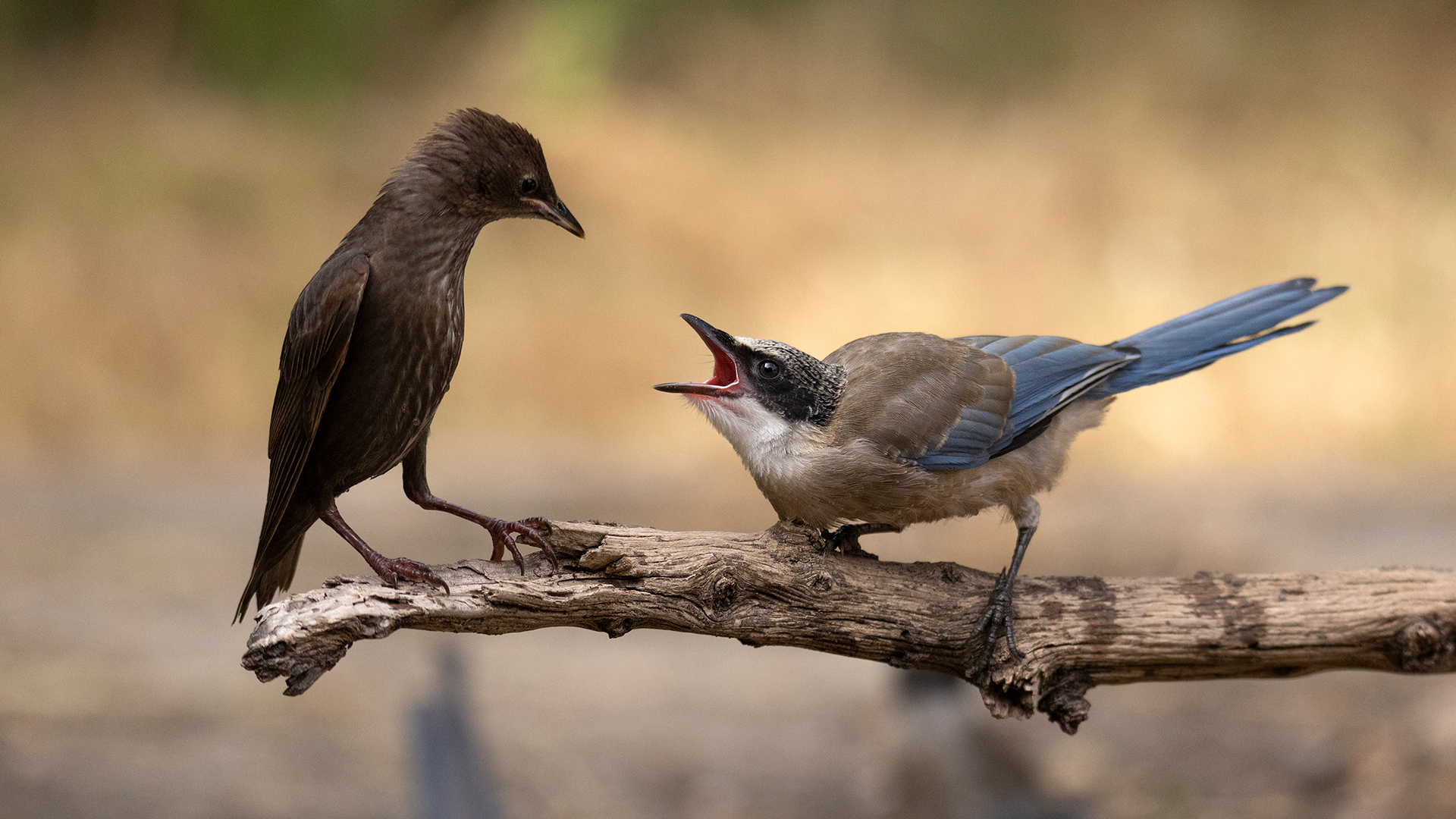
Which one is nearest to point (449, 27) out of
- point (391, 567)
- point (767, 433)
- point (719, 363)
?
point (719, 363)

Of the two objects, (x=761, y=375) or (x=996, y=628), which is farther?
(x=996, y=628)

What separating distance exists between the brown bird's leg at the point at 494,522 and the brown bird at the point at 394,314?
0.53 feet

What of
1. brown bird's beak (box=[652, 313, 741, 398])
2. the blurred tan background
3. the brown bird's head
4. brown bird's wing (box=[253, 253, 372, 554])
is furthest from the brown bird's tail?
the blurred tan background

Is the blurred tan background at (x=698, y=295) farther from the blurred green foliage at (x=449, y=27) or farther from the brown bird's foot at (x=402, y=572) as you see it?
the brown bird's foot at (x=402, y=572)

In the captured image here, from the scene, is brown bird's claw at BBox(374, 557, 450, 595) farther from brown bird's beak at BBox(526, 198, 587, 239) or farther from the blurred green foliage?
the blurred green foliage

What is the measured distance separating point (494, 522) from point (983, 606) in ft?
4.05

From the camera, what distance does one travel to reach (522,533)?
259 centimetres

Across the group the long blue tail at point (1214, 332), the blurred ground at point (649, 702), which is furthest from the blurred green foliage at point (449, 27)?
the long blue tail at point (1214, 332)

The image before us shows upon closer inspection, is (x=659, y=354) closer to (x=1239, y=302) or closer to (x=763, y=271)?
(x=763, y=271)

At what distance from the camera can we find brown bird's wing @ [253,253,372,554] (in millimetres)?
2354

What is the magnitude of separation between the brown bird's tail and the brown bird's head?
75cm

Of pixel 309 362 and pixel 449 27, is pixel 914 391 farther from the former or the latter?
pixel 449 27

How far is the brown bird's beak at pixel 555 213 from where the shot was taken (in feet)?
7.95

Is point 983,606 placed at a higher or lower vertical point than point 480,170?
lower
